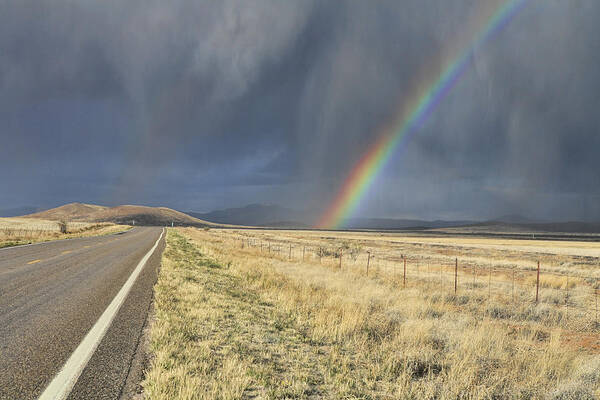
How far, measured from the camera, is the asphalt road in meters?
3.74

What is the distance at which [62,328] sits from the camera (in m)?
5.57

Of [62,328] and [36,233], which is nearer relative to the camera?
[62,328]

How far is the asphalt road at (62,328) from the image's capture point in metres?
3.74

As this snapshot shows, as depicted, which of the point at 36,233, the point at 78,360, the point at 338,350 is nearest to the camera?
the point at 78,360

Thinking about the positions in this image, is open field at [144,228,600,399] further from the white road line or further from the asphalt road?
the white road line

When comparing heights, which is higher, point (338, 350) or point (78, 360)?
point (78, 360)

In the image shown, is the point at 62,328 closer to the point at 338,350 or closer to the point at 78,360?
the point at 78,360

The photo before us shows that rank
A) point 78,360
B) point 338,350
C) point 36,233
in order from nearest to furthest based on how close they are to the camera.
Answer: point 78,360 < point 338,350 < point 36,233

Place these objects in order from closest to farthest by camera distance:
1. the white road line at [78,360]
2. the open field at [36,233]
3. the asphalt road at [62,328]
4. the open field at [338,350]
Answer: the white road line at [78,360]
the asphalt road at [62,328]
the open field at [338,350]
the open field at [36,233]

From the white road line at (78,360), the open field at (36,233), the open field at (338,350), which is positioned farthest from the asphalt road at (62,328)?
the open field at (36,233)

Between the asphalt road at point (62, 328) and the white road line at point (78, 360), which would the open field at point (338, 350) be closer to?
the asphalt road at point (62, 328)

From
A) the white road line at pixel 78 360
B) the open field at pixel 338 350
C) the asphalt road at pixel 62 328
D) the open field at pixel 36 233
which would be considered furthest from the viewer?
the open field at pixel 36 233

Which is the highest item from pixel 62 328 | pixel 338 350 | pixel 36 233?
pixel 62 328

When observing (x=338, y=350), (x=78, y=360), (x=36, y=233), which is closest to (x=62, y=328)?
(x=78, y=360)
